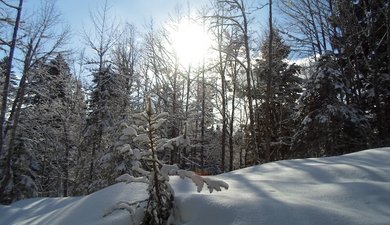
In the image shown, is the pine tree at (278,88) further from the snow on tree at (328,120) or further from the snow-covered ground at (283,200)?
the snow-covered ground at (283,200)

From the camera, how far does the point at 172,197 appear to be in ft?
10.4

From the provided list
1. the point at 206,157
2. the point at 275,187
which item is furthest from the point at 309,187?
the point at 206,157

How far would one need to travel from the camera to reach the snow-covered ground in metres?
2.62

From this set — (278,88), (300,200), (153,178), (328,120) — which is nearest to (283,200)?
(300,200)

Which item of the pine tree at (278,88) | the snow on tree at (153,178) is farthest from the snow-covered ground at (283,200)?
the pine tree at (278,88)

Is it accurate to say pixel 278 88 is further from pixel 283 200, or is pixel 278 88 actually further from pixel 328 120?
pixel 283 200

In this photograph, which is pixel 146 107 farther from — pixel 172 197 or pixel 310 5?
pixel 310 5

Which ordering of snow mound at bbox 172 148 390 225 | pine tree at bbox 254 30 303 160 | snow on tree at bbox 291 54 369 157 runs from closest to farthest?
snow mound at bbox 172 148 390 225 → snow on tree at bbox 291 54 369 157 → pine tree at bbox 254 30 303 160

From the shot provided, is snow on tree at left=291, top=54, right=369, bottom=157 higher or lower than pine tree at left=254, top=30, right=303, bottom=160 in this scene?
lower

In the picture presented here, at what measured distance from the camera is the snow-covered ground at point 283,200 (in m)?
2.62

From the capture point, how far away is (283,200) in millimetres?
2975

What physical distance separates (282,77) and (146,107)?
78.4 ft

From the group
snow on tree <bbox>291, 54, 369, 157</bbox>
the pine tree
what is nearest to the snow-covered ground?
snow on tree <bbox>291, 54, 369, 157</bbox>

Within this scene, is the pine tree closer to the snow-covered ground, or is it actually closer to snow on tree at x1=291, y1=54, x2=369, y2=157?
snow on tree at x1=291, y1=54, x2=369, y2=157
